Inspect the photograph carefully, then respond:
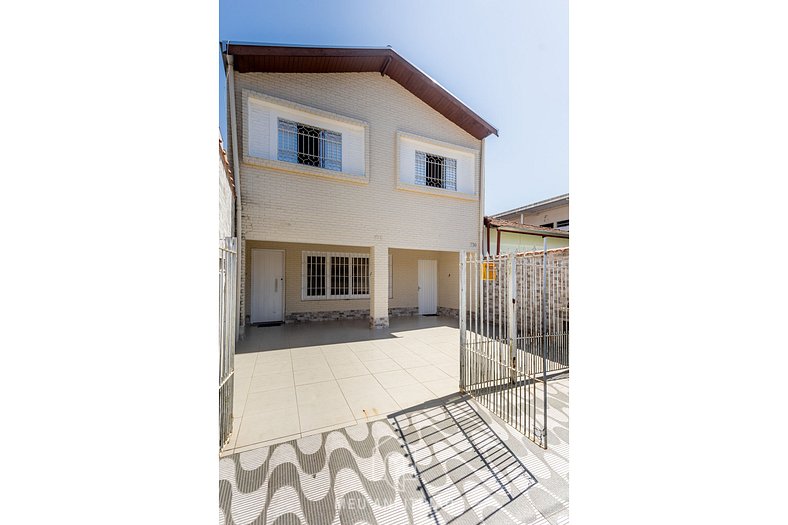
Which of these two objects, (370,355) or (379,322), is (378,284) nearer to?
(379,322)

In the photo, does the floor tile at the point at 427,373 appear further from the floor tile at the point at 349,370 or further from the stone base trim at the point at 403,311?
the stone base trim at the point at 403,311

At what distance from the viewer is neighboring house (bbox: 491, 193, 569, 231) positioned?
41.9ft

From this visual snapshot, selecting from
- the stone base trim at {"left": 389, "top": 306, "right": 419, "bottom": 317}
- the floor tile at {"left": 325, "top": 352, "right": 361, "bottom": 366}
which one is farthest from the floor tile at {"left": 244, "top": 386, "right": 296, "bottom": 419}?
the stone base trim at {"left": 389, "top": 306, "right": 419, "bottom": 317}

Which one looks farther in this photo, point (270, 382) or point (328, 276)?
point (328, 276)

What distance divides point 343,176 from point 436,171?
3.12m

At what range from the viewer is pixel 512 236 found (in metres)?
9.70

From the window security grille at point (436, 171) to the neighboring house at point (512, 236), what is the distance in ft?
5.92

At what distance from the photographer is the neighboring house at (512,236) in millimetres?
8822

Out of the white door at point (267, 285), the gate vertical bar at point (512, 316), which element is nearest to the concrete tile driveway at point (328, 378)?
the gate vertical bar at point (512, 316)

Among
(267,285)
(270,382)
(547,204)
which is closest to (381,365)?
(270,382)
